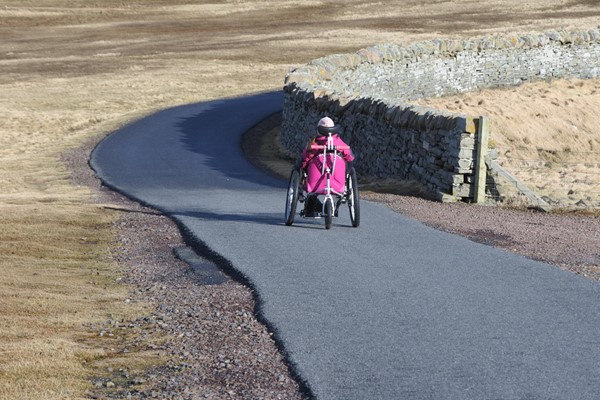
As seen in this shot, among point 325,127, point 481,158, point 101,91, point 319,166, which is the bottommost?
point 101,91

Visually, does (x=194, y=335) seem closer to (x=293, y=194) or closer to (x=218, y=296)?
(x=218, y=296)

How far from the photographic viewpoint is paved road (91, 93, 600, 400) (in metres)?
8.19

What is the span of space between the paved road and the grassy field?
56.2 inches

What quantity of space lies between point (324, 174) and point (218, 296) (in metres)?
4.49

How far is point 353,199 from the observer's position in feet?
50.9

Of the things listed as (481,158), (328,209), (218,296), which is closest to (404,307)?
(218,296)

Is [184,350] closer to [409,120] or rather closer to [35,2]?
[409,120]

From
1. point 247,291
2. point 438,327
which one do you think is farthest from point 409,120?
point 438,327

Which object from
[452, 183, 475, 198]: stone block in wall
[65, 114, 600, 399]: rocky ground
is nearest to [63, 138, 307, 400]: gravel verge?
[65, 114, 600, 399]: rocky ground

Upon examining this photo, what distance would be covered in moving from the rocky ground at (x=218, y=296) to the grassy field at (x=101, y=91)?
29cm

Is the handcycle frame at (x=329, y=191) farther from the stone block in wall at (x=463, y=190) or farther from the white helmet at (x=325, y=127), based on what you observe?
the stone block in wall at (x=463, y=190)

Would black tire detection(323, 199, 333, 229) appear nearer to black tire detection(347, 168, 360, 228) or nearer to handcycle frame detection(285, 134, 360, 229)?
handcycle frame detection(285, 134, 360, 229)

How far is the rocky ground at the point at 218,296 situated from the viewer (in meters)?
8.41

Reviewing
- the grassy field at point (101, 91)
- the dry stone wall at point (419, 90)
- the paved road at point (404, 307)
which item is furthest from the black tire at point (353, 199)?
the dry stone wall at point (419, 90)
